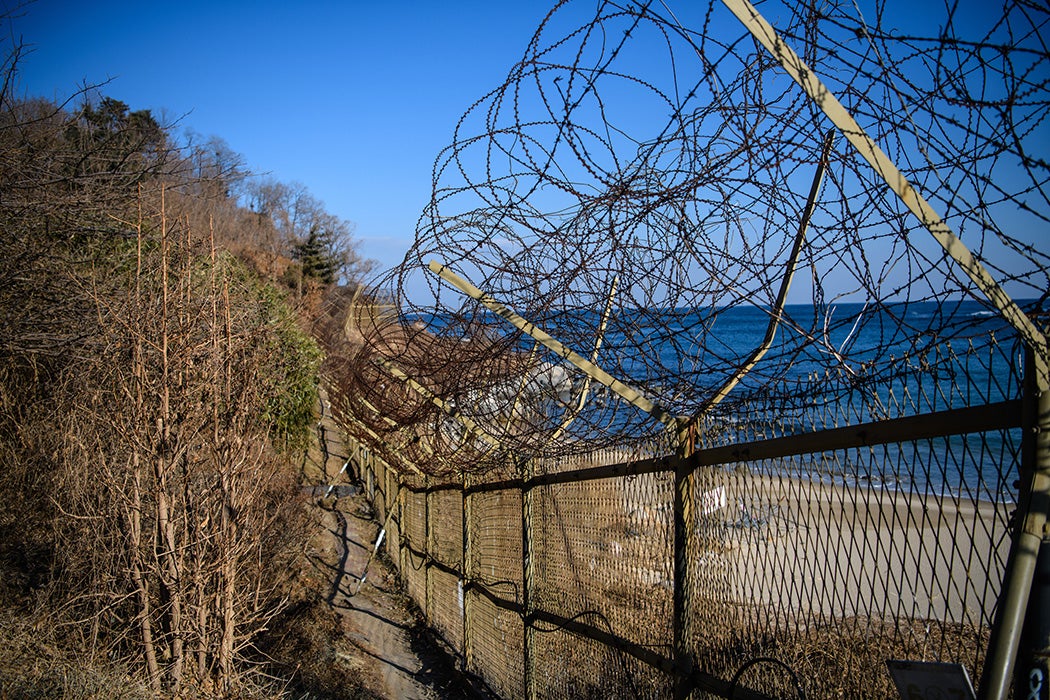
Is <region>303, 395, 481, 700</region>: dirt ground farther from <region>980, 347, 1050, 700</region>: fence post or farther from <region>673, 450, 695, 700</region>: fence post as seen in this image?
<region>980, 347, 1050, 700</region>: fence post

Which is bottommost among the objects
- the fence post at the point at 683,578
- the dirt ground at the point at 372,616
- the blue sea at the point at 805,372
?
the dirt ground at the point at 372,616

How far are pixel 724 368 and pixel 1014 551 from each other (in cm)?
115

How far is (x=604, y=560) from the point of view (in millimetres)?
4078

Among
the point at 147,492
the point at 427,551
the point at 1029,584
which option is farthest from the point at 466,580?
the point at 1029,584

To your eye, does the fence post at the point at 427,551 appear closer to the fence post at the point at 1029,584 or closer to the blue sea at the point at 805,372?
the blue sea at the point at 805,372

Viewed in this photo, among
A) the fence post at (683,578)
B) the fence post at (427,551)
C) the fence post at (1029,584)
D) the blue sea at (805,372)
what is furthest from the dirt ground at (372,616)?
the fence post at (1029,584)

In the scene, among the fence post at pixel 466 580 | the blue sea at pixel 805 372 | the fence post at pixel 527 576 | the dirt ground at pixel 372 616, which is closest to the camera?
the blue sea at pixel 805 372

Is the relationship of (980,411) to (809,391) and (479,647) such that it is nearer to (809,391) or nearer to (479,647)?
(809,391)

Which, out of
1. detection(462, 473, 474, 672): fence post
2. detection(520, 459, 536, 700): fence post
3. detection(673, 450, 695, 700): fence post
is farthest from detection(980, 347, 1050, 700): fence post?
detection(462, 473, 474, 672): fence post

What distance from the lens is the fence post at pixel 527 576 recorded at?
17.0 feet

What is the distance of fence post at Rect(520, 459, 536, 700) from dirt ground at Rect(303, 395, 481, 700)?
1848 millimetres

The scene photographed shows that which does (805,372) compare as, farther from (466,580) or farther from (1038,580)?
(466,580)

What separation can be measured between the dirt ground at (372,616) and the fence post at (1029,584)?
18.5 ft

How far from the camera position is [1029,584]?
70.2 inches
